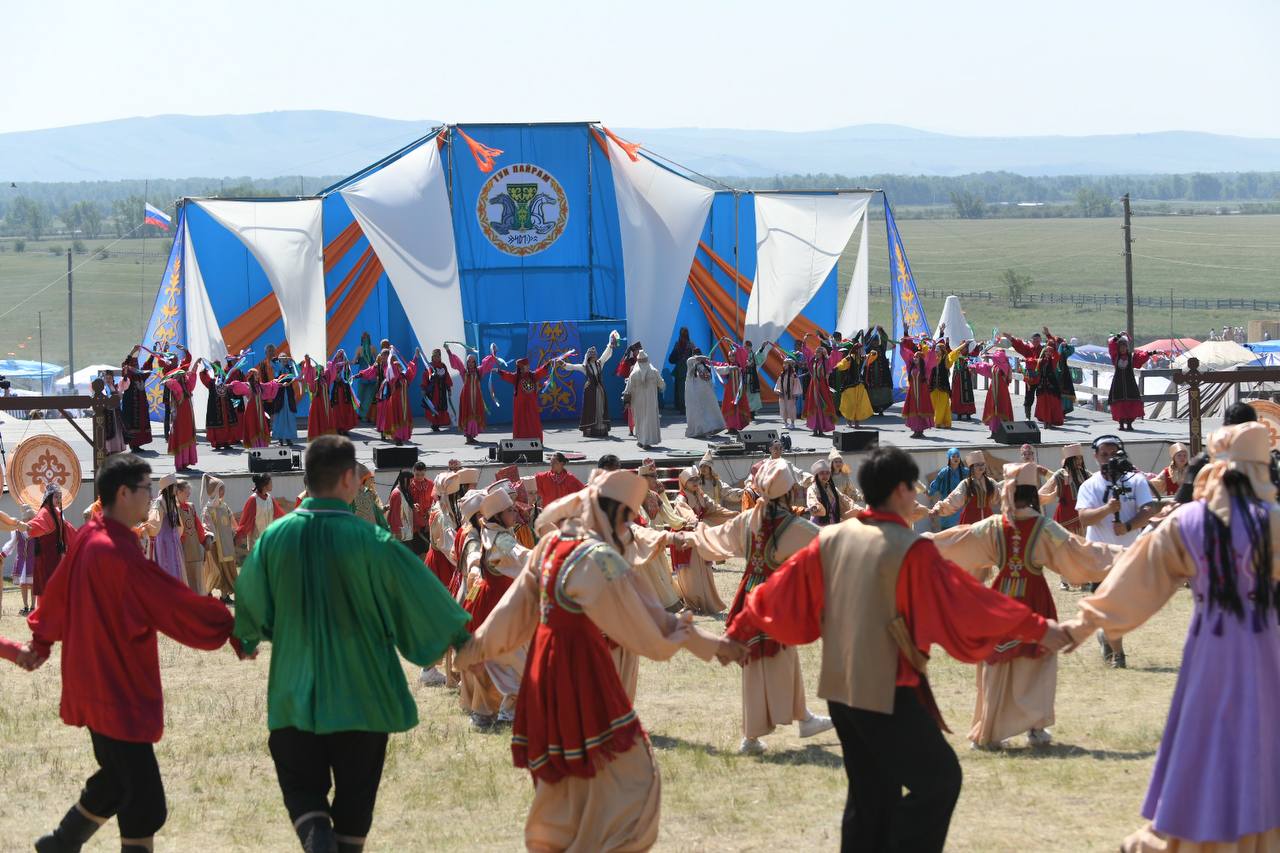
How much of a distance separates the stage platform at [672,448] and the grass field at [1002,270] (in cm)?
4222

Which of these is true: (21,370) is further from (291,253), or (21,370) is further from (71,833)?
(71,833)

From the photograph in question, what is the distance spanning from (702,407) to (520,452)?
4.02 meters

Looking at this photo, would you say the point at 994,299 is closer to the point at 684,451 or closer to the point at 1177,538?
the point at 684,451

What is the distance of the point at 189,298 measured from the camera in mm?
25359

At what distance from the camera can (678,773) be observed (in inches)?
310

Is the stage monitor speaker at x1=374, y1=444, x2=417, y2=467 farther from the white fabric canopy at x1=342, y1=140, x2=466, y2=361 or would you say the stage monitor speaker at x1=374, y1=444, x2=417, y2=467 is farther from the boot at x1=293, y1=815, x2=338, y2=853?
the boot at x1=293, y1=815, x2=338, y2=853

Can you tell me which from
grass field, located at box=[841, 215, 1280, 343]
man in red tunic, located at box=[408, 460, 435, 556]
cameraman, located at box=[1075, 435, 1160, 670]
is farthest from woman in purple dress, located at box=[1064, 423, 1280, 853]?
grass field, located at box=[841, 215, 1280, 343]

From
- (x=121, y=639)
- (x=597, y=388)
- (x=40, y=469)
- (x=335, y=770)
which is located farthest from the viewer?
(x=597, y=388)

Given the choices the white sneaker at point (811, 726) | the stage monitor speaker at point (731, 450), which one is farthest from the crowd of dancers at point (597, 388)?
the white sneaker at point (811, 726)

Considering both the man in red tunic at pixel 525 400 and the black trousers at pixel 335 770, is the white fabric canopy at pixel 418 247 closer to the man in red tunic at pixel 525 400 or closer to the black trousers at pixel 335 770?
the man in red tunic at pixel 525 400

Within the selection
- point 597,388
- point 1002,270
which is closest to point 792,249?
point 597,388

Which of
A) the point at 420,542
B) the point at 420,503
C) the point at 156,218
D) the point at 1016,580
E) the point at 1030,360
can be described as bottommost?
the point at 420,542

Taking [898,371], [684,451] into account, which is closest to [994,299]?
[898,371]

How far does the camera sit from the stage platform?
19078mm
